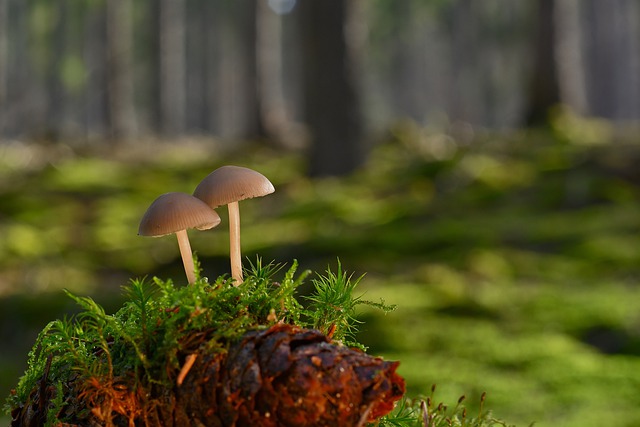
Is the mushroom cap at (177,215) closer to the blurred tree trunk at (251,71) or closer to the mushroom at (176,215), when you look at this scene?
the mushroom at (176,215)

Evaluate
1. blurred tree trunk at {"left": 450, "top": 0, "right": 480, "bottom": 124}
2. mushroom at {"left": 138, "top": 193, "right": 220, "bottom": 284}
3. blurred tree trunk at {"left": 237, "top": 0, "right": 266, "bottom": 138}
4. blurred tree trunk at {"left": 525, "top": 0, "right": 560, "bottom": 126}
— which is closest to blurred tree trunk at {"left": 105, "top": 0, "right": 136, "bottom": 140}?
blurred tree trunk at {"left": 237, "top": 0, "right": 266, "bottom": 138}

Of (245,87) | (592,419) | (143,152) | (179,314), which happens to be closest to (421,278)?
(592,419)

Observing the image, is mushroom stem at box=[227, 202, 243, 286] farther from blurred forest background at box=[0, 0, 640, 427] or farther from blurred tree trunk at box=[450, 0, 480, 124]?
blurred tree trunk at box=[450, 0, 480, 124]

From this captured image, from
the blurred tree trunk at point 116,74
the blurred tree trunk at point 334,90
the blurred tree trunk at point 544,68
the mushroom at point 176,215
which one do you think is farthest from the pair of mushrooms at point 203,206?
the blurred tree trunk at point 116,74

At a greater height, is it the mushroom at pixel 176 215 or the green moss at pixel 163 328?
the mushroom at pixel 176 215

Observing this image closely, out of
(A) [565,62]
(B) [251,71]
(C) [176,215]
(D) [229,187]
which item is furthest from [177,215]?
(B) [251,71]

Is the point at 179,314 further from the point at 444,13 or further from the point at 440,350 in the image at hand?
the point at 444,13
